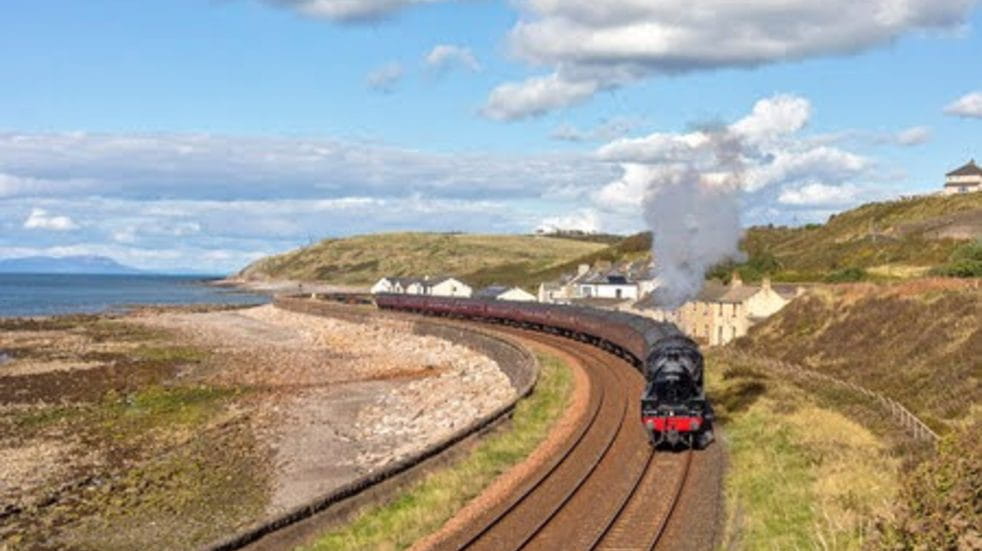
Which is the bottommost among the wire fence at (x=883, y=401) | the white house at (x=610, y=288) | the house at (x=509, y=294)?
A: the wire fence at (x=883, y=401)

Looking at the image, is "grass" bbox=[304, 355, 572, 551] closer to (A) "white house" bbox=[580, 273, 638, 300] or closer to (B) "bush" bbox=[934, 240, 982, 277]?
(B) "bush" bbox=[934, 240, 982, 277]

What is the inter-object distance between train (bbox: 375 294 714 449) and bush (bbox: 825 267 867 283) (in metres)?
25.4

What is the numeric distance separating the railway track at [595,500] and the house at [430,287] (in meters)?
93.7

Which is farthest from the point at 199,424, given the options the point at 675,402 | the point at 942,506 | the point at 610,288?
the point at 610,288

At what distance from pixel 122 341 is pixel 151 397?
126 feet

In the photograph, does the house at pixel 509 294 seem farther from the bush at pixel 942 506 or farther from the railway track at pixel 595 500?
the bush at pixel 942 506

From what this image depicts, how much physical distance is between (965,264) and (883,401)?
41999 mm

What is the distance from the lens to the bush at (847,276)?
81.1 metres

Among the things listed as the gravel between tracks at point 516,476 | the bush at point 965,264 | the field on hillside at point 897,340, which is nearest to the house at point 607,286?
the bush at point 965,264

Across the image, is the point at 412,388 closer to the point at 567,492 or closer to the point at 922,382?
the point at 922,382

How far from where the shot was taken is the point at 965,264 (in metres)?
69.6

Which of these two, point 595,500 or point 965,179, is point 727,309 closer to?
point 595,500

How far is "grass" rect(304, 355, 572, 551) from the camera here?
828 inches

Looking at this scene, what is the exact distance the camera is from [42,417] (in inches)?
1852
